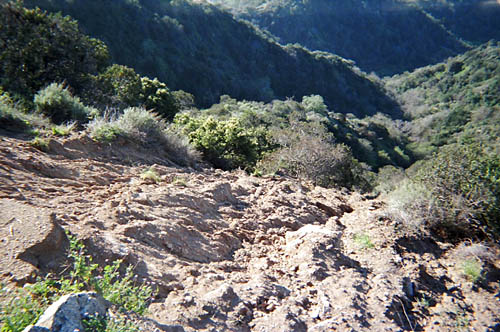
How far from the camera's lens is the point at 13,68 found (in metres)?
8.00

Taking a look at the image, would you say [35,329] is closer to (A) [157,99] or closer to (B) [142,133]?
(B) [142,133]

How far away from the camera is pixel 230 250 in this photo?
3.89 metres

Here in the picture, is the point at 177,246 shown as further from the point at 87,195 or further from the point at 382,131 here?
the point at 382,131

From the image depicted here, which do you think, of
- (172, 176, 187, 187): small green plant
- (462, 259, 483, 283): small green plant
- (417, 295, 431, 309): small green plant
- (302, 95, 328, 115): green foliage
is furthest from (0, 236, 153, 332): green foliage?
(302, 95, 328, 115): green foliage

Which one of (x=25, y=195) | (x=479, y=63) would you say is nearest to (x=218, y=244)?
(x=25, y=195)

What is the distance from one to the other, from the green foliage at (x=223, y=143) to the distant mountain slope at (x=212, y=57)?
1054 inches

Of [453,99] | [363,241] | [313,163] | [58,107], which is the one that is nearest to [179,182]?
[363,241]

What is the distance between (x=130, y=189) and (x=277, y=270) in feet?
7.36

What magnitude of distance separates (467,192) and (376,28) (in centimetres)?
8353

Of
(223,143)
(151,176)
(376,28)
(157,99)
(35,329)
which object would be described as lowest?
(35,329)

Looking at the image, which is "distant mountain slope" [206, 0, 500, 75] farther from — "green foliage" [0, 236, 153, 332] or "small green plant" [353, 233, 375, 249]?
"green foliage" [0, 236, 153, 332]

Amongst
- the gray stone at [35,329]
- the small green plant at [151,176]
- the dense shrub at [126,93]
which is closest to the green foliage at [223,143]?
the dense shrub at [126,93]

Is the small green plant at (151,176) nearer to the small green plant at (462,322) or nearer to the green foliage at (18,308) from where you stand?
the green foliage at (18,308)

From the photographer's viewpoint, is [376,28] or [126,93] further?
[376,28]
